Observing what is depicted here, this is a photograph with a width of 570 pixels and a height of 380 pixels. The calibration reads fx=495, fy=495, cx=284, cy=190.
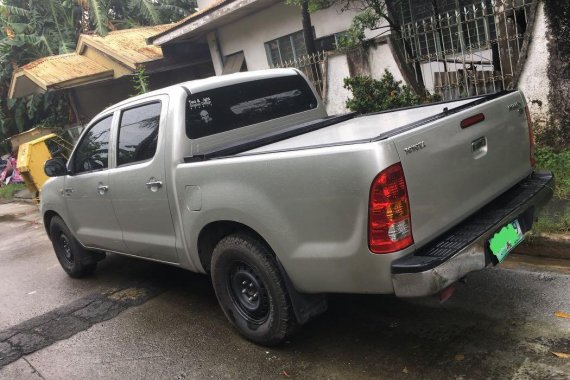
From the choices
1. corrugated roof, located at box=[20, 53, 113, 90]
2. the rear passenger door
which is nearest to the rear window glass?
the rear passenger door

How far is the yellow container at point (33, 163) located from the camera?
38.0 feet

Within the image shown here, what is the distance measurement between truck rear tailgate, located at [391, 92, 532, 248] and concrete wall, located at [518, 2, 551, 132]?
2.70 m

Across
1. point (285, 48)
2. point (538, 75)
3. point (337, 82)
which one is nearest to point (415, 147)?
point (538, 75)

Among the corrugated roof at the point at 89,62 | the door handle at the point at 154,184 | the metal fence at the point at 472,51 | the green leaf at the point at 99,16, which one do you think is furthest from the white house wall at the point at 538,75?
the green leaf at the point at 99,16

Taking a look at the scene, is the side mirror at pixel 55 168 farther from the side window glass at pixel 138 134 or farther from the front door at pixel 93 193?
the side window glass at pixel 138 134

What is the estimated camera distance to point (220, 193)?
318 centimetres

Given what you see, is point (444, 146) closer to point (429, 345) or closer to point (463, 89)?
point (429, 345)

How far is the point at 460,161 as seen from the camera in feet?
9.16

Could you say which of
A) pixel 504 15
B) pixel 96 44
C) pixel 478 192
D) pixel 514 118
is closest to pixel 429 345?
pixel 478 192

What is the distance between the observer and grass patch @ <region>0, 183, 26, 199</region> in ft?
48.5

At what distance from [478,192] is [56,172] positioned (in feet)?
12.9

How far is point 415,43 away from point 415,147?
4876mm

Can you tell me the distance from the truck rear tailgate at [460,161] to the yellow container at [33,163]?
436 inches

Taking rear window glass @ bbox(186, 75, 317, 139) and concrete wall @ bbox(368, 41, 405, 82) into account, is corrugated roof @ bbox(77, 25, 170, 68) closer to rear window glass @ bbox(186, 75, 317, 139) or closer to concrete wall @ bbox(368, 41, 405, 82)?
concrete wall @ bbox(368, 41, 405, 82)
